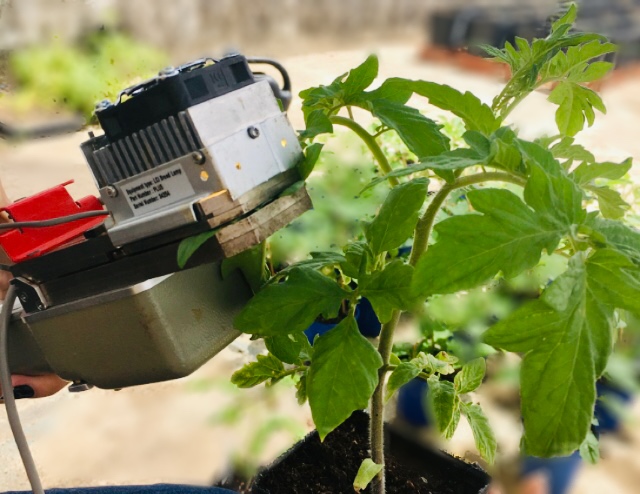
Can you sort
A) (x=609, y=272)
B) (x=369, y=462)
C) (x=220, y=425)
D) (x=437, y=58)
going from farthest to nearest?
(x=437, y=58), (x=220, y=425), (x=369, y=462), (x=609, y=272)

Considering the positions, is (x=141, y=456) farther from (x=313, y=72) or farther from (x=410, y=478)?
(x=313, y=72)

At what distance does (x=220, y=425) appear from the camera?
51.3 inches

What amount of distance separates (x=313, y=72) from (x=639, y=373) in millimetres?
1594

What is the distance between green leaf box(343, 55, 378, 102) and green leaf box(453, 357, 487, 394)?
30 centimetres

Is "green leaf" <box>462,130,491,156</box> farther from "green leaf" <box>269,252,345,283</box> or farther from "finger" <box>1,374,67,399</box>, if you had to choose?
"finger" <box>1,374,67,399</box>

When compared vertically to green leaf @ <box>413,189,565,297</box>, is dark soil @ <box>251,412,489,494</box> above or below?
below

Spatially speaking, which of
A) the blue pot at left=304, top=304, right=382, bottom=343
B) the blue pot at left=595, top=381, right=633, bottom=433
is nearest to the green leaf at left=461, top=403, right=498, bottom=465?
the blue pot at left=595, top=381, right=633, bottom=433

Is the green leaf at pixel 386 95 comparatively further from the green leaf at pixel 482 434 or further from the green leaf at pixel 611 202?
the green leaf at pixel 482 434

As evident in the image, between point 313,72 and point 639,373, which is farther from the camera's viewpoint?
point 313,72

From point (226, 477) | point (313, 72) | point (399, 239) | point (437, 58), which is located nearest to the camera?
point (399, 239)

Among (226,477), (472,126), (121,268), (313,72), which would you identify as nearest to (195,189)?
(121,268)

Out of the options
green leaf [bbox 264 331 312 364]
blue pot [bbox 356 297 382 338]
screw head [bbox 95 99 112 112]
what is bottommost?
blue pot [bbox 356 297 382 338]

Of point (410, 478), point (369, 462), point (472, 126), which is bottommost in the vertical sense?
point (410, 478)

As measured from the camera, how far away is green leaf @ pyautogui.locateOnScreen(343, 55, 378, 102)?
0.55 m
